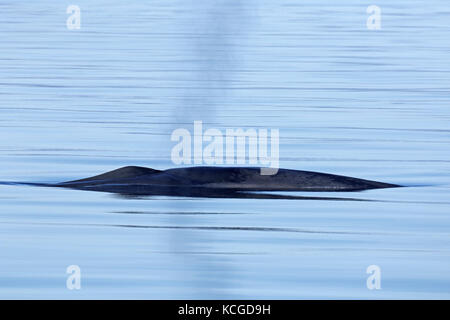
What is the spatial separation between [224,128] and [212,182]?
4662mm

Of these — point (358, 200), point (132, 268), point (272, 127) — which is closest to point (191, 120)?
point (272, 127)

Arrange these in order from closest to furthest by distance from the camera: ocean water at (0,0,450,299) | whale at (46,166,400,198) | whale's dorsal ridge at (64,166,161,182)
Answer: ocean water at (0,0,450,299)
whale at (46,166,400,198)
whale's dorsal ridge at (64,166,161,182)

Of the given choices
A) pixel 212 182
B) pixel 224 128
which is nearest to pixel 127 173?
pixel 212 182

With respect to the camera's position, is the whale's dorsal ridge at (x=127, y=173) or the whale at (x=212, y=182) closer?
the whale at (x=212, y=182)

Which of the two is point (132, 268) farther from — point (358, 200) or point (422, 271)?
point (358, 200)

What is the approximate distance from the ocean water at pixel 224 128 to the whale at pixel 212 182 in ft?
1.60

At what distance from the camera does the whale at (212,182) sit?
61.3 ft

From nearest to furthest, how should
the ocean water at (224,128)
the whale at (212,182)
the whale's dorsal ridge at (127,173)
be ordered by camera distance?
the ocean water at (224,128) → the whale at (212,182) → the whale's dorsal ridge at (127,173)

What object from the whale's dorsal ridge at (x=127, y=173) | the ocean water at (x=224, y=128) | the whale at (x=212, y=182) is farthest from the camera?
the whale's dorsal ridge at (x=127, y=173)

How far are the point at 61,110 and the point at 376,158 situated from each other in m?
7.73

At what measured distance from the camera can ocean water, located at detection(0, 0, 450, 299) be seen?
13.7m

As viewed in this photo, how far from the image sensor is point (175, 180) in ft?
62.5

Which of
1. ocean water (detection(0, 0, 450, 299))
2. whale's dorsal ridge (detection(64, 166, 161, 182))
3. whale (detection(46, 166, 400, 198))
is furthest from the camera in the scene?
whale's dorsal ridge (detection(64, 166, 161, 182))

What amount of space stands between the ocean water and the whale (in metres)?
0.49
